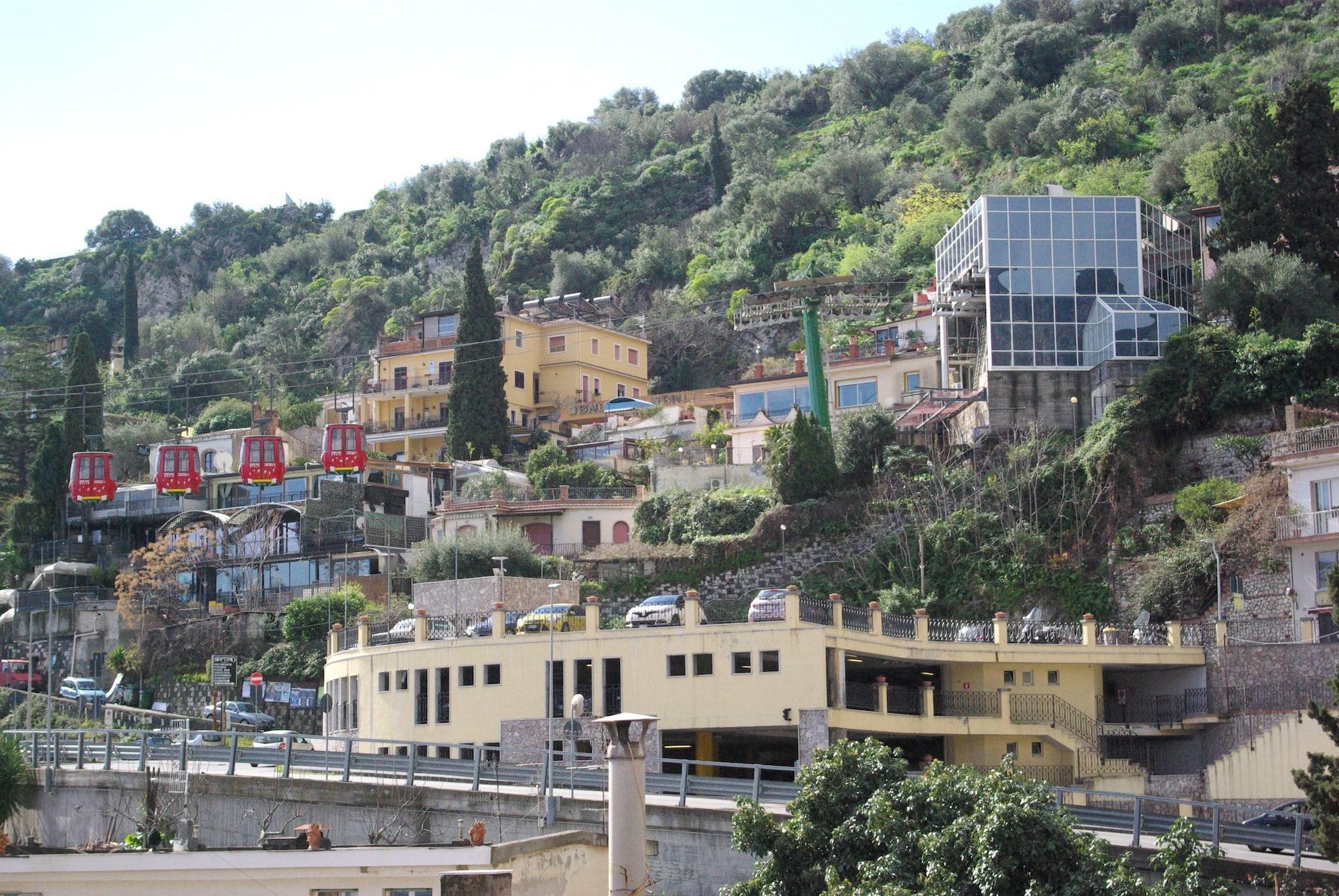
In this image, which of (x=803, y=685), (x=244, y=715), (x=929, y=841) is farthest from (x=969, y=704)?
(x=929, y=841)

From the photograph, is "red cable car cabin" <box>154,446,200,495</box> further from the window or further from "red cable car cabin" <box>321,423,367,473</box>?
the window

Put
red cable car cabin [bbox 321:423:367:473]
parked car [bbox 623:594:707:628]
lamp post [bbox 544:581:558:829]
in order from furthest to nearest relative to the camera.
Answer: red cable car cabin [bbox 321:423:367:473]
parked car [bbox 623:594:707:628]
lamp post [bbox 544:581:558:829]

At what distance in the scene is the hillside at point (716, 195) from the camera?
114 m

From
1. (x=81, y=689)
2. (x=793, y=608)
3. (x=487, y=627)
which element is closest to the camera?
(x=793, y=608)

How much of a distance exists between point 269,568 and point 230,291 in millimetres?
81113

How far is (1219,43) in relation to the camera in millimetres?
127125

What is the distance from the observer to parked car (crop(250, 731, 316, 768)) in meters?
41.9

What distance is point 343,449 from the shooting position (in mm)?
75125

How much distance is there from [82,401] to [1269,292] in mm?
53564

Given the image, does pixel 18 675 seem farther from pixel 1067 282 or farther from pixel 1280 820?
pixel 1280 820

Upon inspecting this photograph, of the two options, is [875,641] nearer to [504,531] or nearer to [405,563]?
[504,531]

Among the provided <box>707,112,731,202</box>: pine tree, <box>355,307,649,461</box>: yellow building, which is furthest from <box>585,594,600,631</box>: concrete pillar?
<box>707,112,731,202</box>: pine tree

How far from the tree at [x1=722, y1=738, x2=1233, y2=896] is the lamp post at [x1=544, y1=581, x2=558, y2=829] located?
796 cm

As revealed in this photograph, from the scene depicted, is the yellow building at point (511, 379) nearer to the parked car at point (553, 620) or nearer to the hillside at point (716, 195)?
the hillside at point (716, 195)
